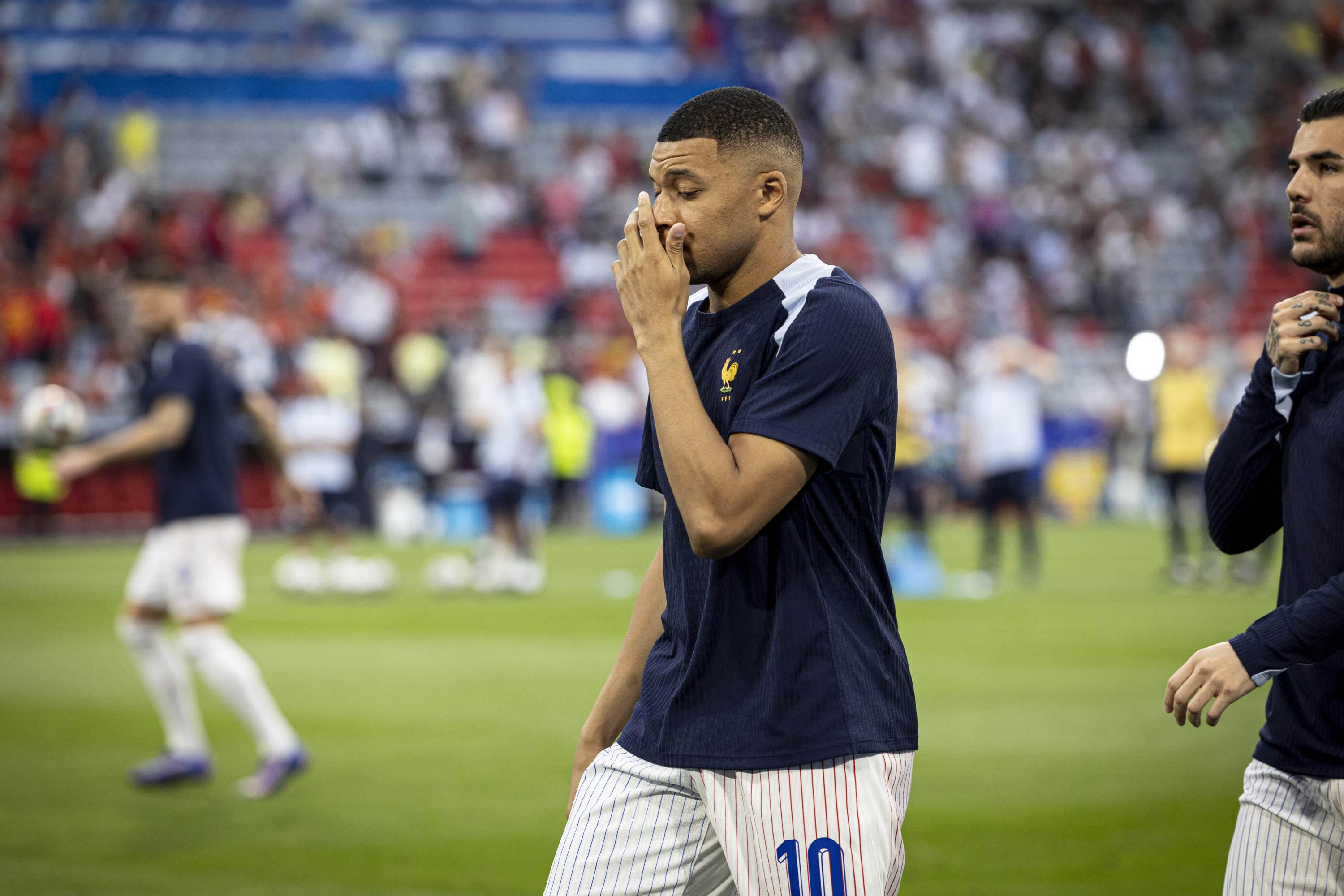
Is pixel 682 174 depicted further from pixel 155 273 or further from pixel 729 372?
pixel 155 273

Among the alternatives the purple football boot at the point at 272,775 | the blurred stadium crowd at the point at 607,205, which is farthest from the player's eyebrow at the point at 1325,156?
the blurred stadium crowd at the point at 607,205

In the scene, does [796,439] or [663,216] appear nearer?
[796,439]

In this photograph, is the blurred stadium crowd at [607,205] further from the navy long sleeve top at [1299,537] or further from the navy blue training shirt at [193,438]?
the navy long sleeve top at [1299,537]

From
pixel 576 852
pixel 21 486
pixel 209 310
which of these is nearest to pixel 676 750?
pixel 576 852

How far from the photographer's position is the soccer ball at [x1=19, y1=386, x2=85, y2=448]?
8.43 m

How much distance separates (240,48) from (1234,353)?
2162cm

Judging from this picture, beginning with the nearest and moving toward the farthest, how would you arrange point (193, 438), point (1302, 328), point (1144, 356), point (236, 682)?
point (1302, 328), point (236, 682), point (193, 438), point (1144, 356)

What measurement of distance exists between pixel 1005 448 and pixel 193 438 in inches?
425

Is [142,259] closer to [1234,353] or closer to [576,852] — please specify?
[576,852]

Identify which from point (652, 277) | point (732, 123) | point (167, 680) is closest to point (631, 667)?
point (652, 277)

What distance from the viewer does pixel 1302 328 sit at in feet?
10.5

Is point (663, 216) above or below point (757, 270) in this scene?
above

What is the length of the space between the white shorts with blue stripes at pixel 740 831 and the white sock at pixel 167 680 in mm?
5409

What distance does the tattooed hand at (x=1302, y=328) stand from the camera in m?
3.19
